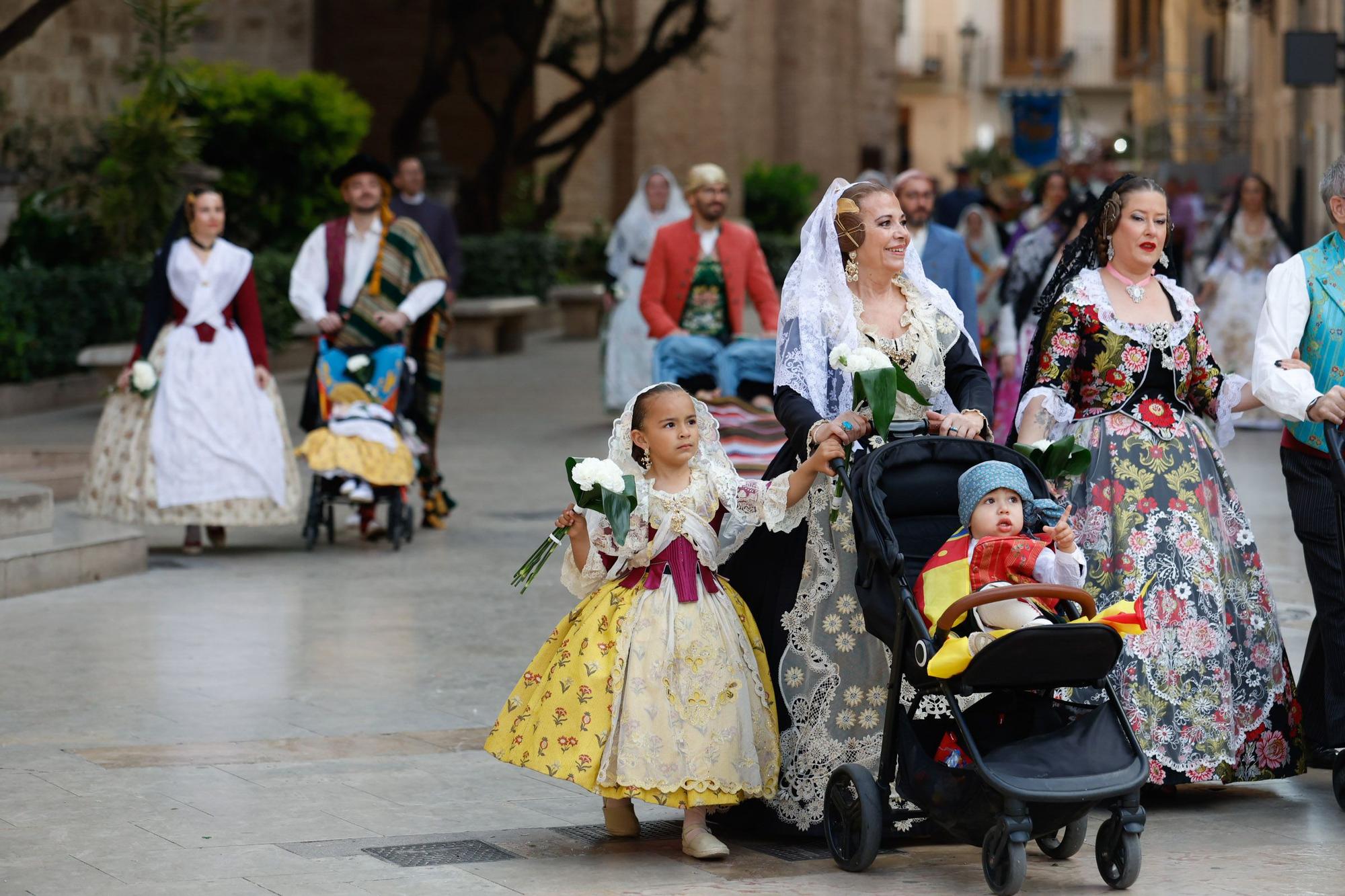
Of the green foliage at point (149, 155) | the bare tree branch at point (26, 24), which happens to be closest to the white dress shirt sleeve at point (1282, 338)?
the bare tree branch at point (26, 24)

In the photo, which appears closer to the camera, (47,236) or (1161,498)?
(1161,498)

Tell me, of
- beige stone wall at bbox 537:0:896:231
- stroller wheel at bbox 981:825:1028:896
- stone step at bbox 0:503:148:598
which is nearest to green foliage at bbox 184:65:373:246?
beige stone wall at bbox 537:0:896:231


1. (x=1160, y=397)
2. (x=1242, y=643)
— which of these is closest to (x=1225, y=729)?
(x=1242, y=643)

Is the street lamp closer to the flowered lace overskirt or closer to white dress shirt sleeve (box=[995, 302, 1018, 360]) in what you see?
white dress shirt sleeve (box=[995, 302, 1018, 360])

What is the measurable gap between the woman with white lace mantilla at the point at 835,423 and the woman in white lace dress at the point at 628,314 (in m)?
10.8

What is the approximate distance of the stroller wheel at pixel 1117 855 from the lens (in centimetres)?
537

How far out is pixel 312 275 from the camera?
11.5m

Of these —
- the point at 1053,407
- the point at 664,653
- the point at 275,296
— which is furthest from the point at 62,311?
the point at 664,653

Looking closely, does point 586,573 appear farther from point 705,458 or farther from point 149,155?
point 149,155

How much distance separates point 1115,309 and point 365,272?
5644 mm

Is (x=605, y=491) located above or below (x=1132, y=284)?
below

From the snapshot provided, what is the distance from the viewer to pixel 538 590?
10359 millimetres

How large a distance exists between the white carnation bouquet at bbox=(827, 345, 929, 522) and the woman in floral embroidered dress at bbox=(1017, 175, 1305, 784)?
0.97 m

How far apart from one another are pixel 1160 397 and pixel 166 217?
12.9m
